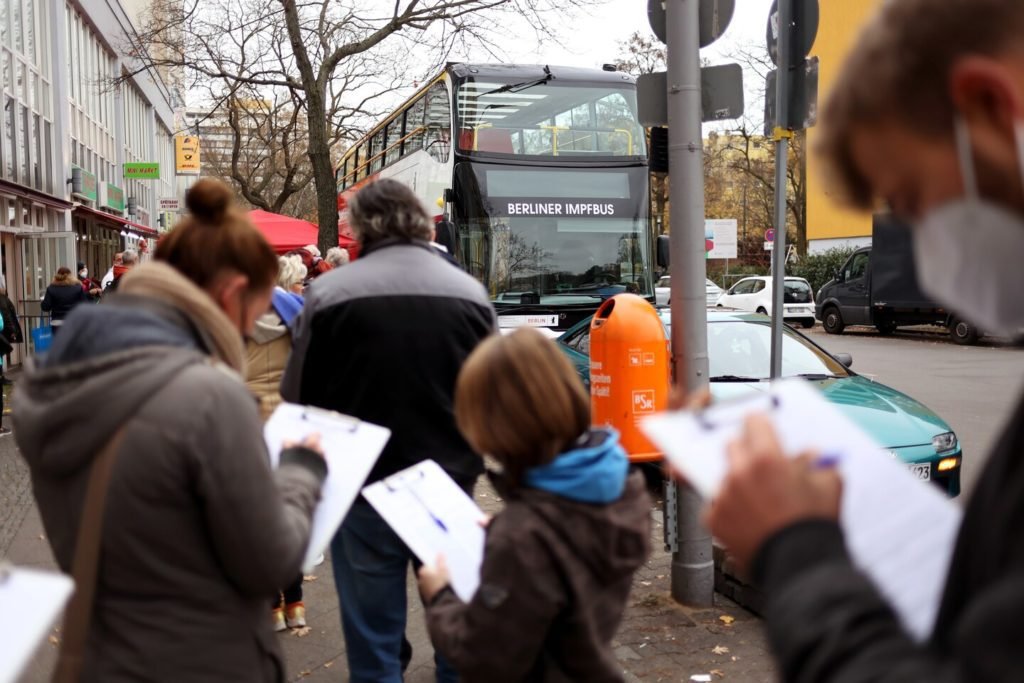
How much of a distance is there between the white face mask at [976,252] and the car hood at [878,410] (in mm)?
4928

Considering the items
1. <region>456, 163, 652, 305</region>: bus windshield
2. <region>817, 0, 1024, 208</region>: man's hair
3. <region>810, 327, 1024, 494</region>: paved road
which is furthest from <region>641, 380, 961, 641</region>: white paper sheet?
<region>456, 163, 652, 305</region>: bus windshield

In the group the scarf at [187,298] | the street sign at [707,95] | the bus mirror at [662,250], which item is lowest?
the scarf at [187,298]

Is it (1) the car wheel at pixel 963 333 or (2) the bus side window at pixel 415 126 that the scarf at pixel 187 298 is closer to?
(2) the bus side window at pixel 415 126

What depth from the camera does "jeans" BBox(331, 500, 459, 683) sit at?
3.22 metres

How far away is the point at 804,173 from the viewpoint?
137 ft

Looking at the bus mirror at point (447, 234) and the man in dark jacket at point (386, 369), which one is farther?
the bus mirror at point (447, 234)

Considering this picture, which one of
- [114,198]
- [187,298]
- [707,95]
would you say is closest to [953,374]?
[707,95]

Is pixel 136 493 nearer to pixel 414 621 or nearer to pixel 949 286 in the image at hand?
pixel 949 286

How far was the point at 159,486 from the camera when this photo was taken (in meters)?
1.66

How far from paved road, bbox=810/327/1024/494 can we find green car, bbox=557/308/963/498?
0.96 m

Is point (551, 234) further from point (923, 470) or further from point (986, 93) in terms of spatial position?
point (986, 93)

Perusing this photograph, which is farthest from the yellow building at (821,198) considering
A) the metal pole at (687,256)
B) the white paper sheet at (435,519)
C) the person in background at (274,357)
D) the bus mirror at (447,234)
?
the white paper sheet at (435,519)

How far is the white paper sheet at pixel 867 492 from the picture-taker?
110cm

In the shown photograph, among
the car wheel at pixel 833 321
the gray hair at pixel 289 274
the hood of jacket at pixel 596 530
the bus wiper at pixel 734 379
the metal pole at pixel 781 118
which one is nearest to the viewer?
the hood of jacket at pixel 596 530
